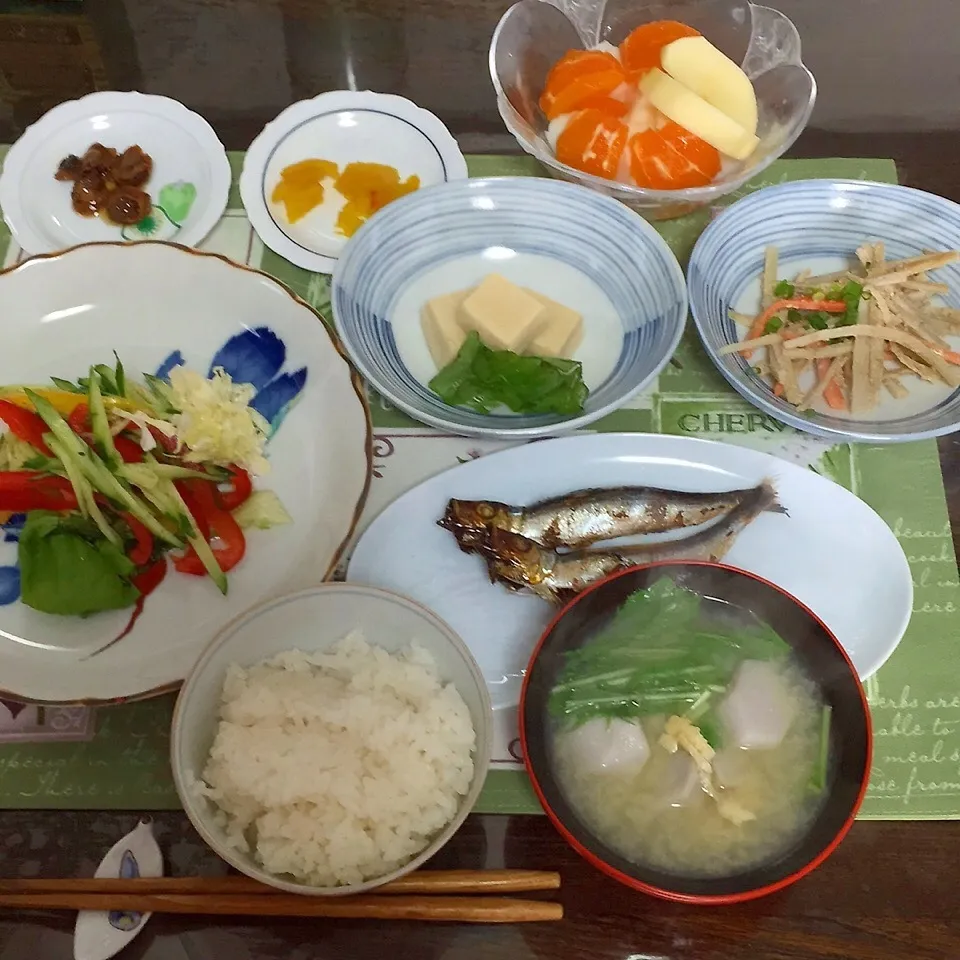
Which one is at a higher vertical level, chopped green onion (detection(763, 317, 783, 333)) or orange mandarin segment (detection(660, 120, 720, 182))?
orange mandarin segment (detection(660, 120, 720, 182))

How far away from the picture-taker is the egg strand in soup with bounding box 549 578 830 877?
113 centimetres

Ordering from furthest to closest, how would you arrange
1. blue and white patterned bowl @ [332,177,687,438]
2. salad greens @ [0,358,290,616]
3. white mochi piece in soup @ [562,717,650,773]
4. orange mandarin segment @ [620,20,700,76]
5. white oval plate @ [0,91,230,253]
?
orange mandarin segment @ [620,20,700,76]
white oval plate @ [0,91,230,253]
blue and white patterned bowl @ [332,177,687,438]
salad greens @ [0,358,290,616]
white mochi piece in soup @ [562,717,650,773]

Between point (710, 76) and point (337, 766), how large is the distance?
166 centimetres

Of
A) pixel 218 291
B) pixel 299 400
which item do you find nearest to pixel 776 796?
pixel 299 400

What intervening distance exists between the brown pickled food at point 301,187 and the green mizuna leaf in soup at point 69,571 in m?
0.82

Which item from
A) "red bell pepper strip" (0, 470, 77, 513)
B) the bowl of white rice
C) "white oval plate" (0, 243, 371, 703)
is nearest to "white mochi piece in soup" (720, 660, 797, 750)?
the bowl of white rice

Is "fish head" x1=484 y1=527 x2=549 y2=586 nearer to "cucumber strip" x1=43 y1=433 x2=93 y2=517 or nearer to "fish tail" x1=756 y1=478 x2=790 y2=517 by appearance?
"fish tail" x1=756 y1=478 x2=790 y2=517

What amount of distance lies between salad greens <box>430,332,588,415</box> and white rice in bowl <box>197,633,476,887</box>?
562 mm

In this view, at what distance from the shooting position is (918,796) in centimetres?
123

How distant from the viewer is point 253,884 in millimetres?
1128

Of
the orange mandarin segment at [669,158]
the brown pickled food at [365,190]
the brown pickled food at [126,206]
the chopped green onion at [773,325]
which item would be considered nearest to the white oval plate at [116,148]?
the brown pickled food at [126,206]

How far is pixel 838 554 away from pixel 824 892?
0.56 m

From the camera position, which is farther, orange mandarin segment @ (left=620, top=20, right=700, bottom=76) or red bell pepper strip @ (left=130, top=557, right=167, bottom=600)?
orange mandarin segment @ (left=620, top=20, right=700, bottom=76)

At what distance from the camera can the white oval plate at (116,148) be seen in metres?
1.66
